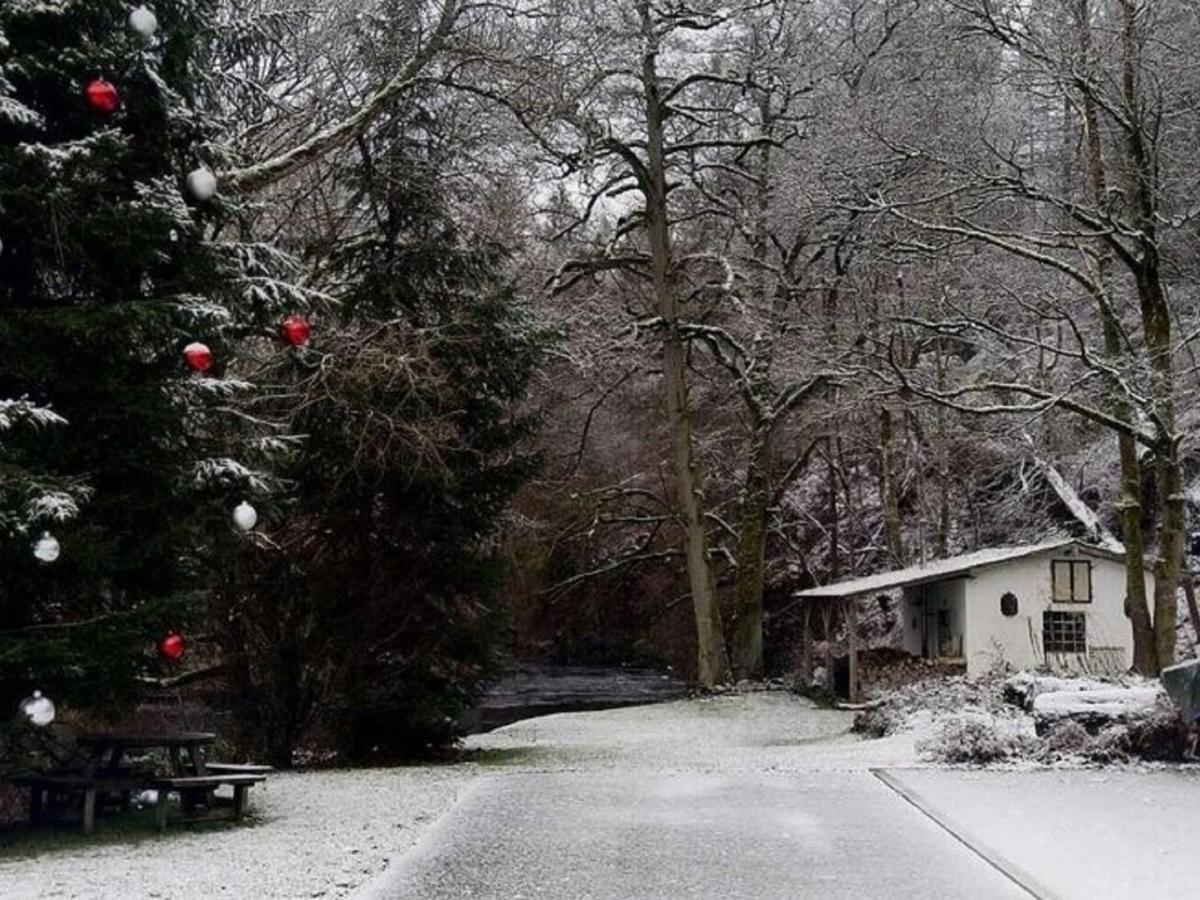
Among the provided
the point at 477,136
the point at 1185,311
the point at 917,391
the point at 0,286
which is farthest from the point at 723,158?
the point at 0,286

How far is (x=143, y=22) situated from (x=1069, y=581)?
21.1 m

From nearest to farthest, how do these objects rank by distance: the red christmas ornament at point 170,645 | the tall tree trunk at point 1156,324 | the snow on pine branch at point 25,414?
1. the snow on pine branch at point 25,414
2. the red christmas ornament at point 170,645
3. the tall tree trunk at point 1156,324

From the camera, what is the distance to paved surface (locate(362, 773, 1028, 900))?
8258mm

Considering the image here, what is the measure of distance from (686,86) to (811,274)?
481 centimetres

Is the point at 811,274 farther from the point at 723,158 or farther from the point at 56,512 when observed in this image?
the point at 56,512

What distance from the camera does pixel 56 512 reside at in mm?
9328

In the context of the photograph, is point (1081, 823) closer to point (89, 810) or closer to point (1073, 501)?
point (89, 810)

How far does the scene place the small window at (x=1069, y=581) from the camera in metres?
A: 26.7

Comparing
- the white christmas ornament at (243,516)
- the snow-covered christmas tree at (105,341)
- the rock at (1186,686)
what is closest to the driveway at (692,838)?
the white christmas ornament at (243,516)

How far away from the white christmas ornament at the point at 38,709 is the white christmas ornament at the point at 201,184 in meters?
4.02

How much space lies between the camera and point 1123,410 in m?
18.0

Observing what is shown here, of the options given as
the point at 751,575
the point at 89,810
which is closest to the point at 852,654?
the point at 751,575

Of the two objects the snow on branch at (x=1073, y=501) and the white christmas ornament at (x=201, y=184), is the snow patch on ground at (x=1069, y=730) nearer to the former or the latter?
the white christmas ornament at (x=201, y=184)

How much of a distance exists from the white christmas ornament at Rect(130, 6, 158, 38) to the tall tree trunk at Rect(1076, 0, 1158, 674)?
1108cm
